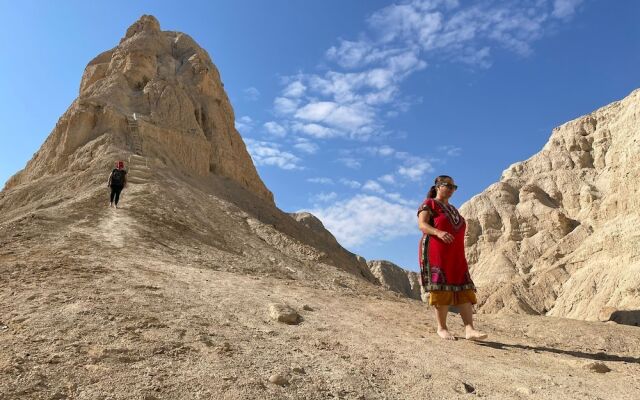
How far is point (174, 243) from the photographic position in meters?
11.8

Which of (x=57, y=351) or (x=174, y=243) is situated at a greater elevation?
(x=174, y=243)

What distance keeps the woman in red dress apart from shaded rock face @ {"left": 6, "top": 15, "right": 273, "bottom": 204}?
17763mm

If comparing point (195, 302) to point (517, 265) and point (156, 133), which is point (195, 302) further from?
point (517, 265)

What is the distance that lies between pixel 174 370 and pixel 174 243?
27.5 feet

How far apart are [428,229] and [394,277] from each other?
2323 inches

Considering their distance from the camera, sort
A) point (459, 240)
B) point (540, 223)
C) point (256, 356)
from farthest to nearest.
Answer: point (540, 223) → point (459, 240) → point (256, 356)

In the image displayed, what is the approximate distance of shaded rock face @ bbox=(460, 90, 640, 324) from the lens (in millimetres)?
29119

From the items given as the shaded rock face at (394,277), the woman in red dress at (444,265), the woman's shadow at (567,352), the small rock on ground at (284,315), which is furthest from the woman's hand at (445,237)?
the shaded rock face at (394,277)

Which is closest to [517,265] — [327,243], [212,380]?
[327,243]

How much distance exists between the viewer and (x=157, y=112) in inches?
1052

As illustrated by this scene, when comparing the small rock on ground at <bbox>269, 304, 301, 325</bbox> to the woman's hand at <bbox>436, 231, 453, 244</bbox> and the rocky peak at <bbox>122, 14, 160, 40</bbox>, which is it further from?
the rocky peak at <bbox>122, 14, 160, 40</bbox>

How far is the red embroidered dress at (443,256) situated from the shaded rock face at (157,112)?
1776 centimetres

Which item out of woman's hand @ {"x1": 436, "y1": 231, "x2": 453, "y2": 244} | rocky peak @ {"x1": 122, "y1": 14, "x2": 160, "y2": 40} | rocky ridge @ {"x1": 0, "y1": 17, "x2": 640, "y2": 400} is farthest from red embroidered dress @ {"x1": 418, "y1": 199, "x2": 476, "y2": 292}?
rocky peak @ {"x1": 122, "y1": 14, "x2": 160, "y2": 40}

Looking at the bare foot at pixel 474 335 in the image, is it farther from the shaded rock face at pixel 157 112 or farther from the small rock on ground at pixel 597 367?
the shaded rock face at pixel 157 112
